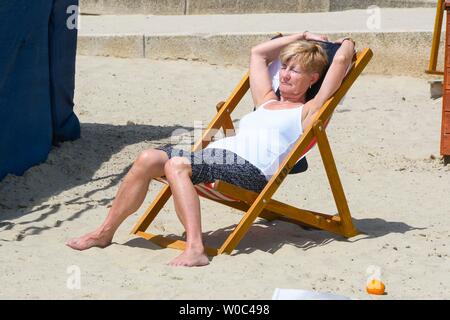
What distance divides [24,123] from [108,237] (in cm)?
155

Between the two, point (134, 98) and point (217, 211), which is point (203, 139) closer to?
point (217, 211)

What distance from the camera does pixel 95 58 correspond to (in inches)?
412

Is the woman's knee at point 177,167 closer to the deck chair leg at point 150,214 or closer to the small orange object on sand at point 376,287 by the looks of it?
the deck chair leg at point 150,214

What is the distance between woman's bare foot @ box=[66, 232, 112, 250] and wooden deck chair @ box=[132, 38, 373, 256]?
279 millimetres

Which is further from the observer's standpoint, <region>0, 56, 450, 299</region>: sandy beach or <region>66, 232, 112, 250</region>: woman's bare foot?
<region>66, 232, 112, 250</region>: woman's bare foot

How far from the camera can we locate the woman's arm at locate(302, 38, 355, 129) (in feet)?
17.6

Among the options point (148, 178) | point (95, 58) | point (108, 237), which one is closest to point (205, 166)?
point (148, 178)

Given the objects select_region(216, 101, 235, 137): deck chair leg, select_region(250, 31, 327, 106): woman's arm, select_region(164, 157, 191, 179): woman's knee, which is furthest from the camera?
select_region(216, 101, 235, 137): deck chair leg

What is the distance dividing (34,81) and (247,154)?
2.04m

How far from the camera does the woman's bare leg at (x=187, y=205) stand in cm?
507

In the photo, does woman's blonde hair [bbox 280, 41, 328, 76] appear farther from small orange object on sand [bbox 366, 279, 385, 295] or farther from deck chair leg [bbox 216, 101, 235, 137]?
small orange object on sand [bbox 366, 279, 385, 295]

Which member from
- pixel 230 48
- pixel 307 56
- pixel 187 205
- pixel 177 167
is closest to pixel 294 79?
pixel 307 56

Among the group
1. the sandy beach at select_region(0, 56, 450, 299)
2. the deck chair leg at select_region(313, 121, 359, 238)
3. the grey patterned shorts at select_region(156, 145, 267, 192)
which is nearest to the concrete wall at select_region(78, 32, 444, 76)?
the sandy beach at select_region(0, 56, 450, 299)
